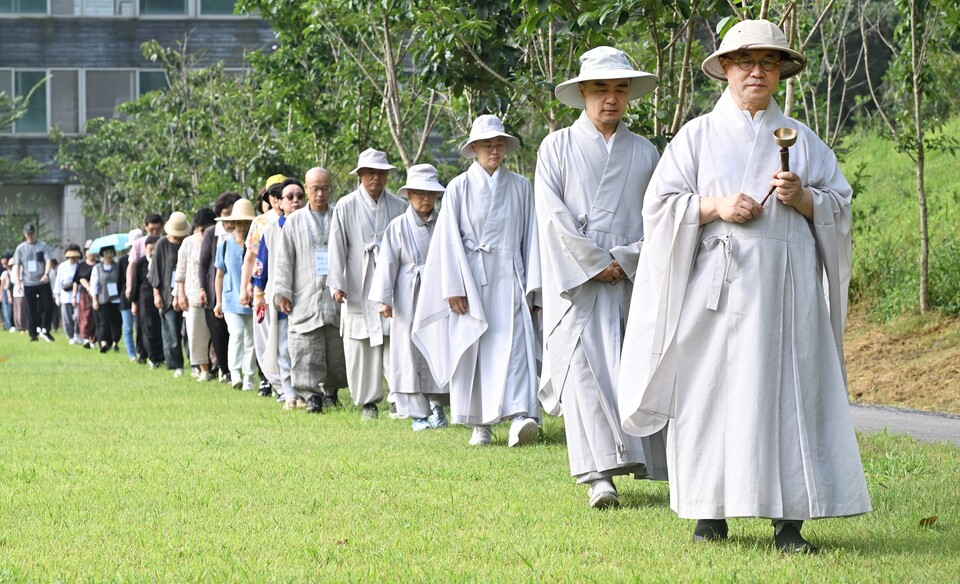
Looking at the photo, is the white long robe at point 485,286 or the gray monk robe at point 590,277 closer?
the gray monk robe at point 590,277

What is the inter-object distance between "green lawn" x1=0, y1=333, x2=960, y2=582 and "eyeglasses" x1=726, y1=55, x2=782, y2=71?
195 centimetres

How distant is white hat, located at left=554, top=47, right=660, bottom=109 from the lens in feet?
27.1

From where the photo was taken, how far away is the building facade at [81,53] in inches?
1921

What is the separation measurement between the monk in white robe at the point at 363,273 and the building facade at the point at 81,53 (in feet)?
116

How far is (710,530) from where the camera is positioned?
22.3 feet

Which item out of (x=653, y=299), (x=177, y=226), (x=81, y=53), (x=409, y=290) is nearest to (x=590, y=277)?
(x=653, y=299)

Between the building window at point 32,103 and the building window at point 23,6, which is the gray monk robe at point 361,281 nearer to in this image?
the building window at point 32,103

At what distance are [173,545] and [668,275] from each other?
233 cm

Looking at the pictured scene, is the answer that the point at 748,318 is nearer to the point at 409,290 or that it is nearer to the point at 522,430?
the point at 522,430

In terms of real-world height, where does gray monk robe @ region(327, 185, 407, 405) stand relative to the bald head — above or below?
below

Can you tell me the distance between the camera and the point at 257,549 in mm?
6695

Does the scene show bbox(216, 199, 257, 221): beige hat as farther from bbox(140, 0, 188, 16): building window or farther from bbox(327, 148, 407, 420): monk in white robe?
bbox(140, 0, 188, 16): building window

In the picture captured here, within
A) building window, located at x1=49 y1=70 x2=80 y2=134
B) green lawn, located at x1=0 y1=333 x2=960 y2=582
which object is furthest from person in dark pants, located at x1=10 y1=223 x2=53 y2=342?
green lawn, located at x1=0 y1=333 x2=960 y2=582

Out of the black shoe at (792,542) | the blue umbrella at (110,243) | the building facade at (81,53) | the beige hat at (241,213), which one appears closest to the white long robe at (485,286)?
the black shoe at (792,542)
